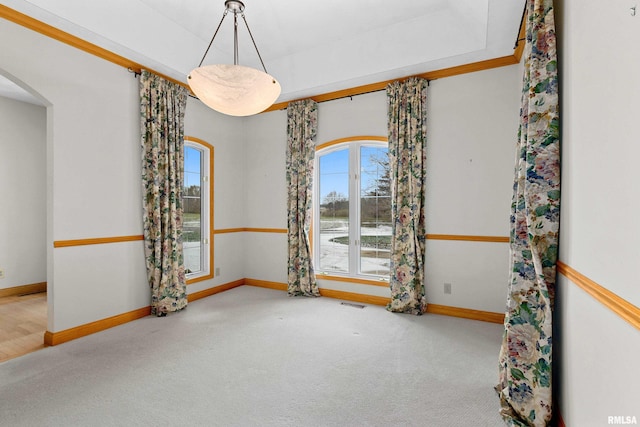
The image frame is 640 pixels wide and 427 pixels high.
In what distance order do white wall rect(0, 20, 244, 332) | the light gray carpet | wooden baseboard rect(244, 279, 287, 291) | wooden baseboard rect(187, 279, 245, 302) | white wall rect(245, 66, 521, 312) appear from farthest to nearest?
wooden baseboard rect(244, 279, 287, 291) → wooden baseboard rect(187, 279, 245, 302) → white wall rect(245, 66, 521, 312) → white wall rect(0, 20, 244, 332) → the light gray carpet

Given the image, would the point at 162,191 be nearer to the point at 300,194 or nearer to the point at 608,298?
the point at 300,194

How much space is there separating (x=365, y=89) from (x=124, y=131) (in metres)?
2.97

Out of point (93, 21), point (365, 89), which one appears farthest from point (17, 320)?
point (365, 89)

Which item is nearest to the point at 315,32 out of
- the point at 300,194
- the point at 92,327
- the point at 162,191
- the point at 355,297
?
the point at 300,194

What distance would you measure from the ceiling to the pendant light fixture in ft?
3.81

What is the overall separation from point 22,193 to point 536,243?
654cm

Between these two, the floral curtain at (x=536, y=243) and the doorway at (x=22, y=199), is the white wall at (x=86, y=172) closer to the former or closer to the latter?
the doorway at (x=22, y=199)

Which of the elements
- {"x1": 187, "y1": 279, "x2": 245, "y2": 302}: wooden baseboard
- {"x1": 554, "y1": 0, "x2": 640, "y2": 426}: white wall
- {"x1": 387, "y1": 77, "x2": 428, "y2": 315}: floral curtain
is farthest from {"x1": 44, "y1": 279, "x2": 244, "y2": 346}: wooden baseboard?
{"x1": 554, "y1": 0, "x2": 640, "y2": 426}: white wall

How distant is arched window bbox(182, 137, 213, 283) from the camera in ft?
14.5

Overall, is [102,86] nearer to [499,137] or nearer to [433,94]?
[433,94]

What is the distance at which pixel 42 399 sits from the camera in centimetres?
207

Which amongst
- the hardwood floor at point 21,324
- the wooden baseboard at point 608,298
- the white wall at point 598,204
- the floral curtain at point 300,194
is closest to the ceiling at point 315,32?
the floral curtain at point 300,194

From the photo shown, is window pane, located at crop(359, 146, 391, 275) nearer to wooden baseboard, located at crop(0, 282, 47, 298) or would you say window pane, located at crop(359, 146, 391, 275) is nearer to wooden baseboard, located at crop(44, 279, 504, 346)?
wooden baseboard, located at crop(44, 279, 504, 346)

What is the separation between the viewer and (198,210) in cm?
460
